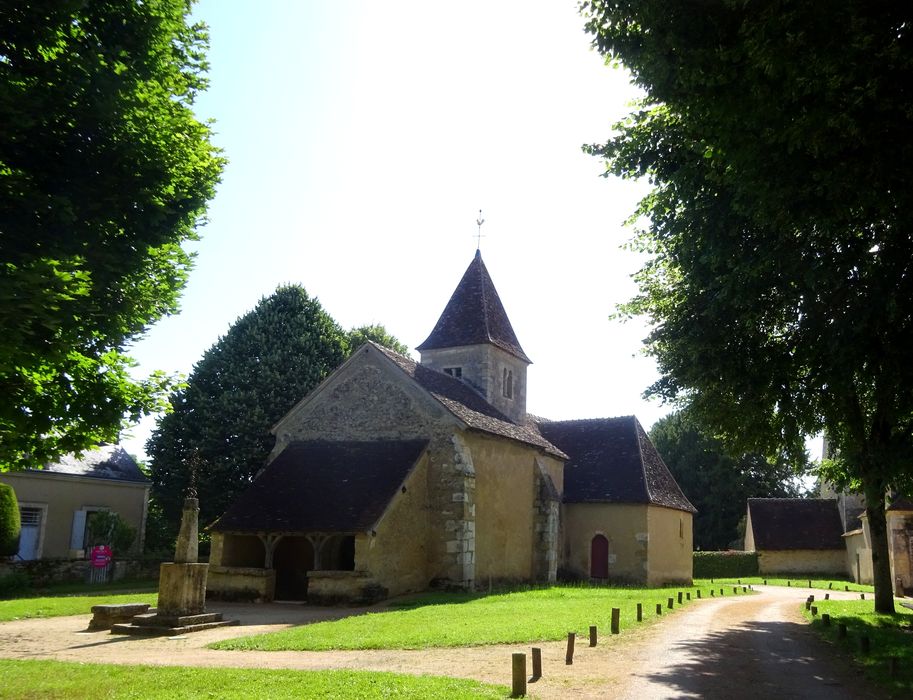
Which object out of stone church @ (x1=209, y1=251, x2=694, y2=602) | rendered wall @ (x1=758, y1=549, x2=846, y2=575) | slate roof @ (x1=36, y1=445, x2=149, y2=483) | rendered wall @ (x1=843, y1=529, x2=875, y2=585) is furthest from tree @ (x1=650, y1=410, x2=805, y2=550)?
slate roof @ (x1=36, y1=445, x2=149, y2=483)

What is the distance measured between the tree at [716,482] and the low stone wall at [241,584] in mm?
41306

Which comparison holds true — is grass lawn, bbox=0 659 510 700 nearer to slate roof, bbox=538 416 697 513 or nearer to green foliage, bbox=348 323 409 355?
slate roof, bbox=538 416 697 513

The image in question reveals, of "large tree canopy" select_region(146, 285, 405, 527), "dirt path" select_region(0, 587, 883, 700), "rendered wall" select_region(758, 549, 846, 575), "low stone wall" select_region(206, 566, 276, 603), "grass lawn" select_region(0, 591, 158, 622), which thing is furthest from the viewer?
"rendered wall" select_region(758, 549, 846, 575)

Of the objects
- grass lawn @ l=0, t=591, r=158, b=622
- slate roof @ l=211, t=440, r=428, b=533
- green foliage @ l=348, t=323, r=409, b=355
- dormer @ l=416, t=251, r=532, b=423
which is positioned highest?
green foliage @ l=348, t=323, r=409, b=355

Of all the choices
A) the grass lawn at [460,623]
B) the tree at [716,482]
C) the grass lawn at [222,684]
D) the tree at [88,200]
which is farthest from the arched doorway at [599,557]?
the tree at [716,482]

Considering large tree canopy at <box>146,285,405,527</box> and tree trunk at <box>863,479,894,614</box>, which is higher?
large tree canopy at <box>146,285,405,527</box>

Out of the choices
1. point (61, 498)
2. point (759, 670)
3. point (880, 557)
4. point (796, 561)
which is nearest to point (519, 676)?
point (759, 670)

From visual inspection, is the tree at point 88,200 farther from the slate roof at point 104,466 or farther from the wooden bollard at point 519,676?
the slate roof at point 104,466

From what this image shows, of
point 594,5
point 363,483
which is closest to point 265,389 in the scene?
point 363,483

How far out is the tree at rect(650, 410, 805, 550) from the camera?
56.4 meters

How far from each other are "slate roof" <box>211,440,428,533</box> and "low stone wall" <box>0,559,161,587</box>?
24.6ft

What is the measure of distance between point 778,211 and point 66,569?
26.0 meters

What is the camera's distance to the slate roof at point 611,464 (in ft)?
104

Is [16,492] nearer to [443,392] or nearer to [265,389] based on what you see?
[265,389]
